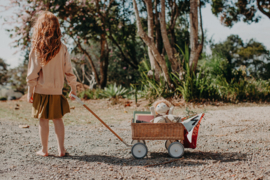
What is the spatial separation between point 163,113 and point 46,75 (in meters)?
1.46

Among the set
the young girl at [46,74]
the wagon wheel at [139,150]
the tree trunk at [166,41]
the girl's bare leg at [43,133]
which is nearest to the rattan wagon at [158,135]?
the wagon wheel at [139,150]

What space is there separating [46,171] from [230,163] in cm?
190

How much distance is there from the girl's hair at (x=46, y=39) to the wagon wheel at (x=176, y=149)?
5.67 feet

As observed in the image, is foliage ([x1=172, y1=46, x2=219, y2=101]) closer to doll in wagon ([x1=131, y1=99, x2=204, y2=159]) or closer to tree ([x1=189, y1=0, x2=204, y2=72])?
tree ([x1=189, y1=0, x2=204, y2=72])

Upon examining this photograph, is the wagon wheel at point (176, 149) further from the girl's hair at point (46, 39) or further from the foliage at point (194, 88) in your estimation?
the foliage at point (194, 88)

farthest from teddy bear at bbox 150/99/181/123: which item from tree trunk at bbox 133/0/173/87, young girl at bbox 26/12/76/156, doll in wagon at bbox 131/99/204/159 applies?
tree trunk at bbox 133/0/173/87

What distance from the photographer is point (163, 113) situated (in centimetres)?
314

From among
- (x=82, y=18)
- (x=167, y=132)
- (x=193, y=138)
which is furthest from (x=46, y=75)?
(x=82, y=18)

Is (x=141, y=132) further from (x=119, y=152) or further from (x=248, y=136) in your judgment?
(x=248, y=136)

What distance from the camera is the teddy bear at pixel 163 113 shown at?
301cm

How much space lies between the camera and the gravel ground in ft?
8.00

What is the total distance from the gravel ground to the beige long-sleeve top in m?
0.80

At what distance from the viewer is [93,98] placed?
10312 mm

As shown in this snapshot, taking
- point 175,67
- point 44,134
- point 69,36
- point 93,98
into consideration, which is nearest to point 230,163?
point 44,134
